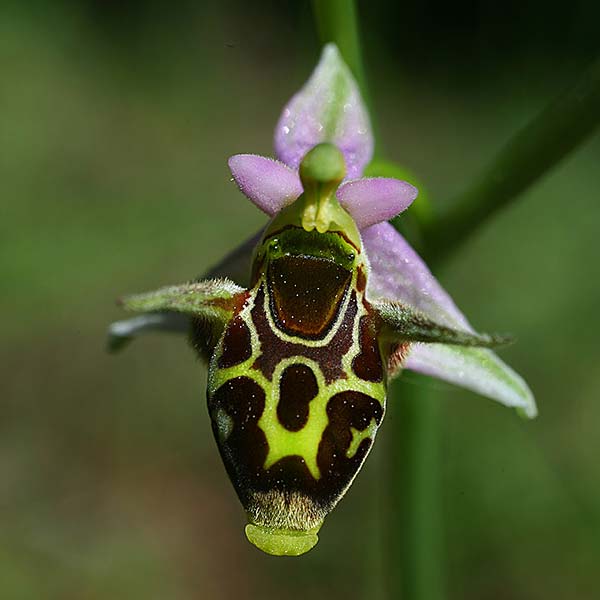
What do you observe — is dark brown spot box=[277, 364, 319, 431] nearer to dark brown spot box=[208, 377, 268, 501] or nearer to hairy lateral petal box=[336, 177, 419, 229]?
dark brown spot box=[208, 377, 268, 501]

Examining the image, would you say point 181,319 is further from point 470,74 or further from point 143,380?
point 470,74

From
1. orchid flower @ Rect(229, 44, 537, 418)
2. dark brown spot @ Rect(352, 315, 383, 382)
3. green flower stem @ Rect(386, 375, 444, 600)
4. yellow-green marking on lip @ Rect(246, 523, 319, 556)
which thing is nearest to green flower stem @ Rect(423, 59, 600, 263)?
orchid flower @ Rect(229, 44, 537, 418)

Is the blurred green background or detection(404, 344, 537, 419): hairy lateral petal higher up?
detection(404, 344, 537, 419): hairy lateral petal

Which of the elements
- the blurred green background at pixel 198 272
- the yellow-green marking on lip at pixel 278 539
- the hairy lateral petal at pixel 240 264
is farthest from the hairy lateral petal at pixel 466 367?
the blurred green background at pixel 198 272

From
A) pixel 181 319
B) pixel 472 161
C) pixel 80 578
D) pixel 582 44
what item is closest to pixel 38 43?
pixel 472 161

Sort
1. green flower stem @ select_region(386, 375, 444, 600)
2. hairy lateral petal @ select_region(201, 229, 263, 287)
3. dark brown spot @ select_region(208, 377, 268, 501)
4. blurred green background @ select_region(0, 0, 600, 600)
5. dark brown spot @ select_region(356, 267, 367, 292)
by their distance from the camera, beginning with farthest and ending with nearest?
blurred green background @ select_region(0, 0, 600, 600) < green flower stem @ select_region(386, 375, 444, 600) < hairy lateral petal @ select_region(201, 229, 263, 287) < dark brown spot @ select_region(356, 267, 367, 292) < dark brown spot @ select_region(208, 377, 268, 501)
